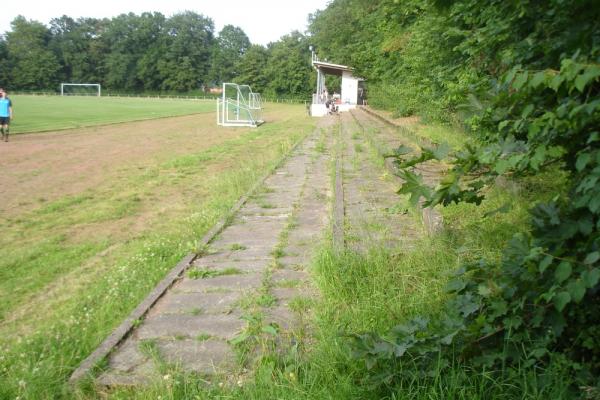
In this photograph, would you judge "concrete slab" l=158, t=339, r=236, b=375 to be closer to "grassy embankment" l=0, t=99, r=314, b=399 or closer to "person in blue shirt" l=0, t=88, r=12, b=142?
"grassy embankment" l=0, t=99, r=314, b=399

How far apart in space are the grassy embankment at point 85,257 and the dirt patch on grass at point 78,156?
1.29ft

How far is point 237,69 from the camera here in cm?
9450

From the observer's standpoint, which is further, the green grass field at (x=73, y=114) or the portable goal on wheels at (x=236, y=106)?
the portable goal on wheels at (x=236, y=106)

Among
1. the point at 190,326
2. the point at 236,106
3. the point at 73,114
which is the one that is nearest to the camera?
the point at 190,326

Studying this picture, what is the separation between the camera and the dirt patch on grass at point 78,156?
9.81m

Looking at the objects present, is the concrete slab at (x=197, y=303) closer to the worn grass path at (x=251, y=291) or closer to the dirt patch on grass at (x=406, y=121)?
the worn grass path at (x=251, y=291)

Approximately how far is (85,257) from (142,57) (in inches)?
4021

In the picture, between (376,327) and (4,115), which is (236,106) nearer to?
(4,115)

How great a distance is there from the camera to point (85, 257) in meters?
5.74

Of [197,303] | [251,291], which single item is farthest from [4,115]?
[251,291]

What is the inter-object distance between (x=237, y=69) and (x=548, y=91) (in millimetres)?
96522

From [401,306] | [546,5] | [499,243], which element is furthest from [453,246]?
[546,5]

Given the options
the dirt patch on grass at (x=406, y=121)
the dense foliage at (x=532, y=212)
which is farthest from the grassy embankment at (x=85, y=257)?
the dirt patch on grass at (x=406, y=121)

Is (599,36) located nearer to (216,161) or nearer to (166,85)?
(216,161)
